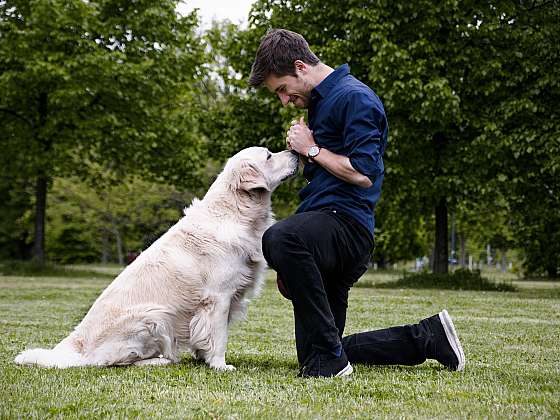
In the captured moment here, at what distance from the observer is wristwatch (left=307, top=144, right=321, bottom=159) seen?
482 centimetres

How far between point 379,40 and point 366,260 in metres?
13.8

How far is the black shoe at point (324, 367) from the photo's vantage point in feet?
15.5

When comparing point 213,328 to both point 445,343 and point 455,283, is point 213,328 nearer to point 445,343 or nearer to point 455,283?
point 445,343

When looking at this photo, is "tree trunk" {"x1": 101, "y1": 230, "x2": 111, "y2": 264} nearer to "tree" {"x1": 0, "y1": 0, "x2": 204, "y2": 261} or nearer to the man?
"tree" {"x1": 0, "y1": 0, "x2": 204, "y2": 261}

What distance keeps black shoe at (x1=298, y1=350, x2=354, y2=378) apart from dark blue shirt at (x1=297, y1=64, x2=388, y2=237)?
35.5 inches

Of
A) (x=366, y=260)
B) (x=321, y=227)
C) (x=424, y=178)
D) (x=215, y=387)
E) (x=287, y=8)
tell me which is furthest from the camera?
(x=287, y=8)

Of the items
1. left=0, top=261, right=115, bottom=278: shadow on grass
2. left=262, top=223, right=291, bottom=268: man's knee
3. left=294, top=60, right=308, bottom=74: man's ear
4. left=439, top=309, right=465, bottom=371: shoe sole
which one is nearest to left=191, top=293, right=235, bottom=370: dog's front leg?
left=262, top=223, right=291, bottom=268: man's knee

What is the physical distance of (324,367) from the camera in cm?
473

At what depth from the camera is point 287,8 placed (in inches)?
818

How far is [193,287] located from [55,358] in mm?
1093

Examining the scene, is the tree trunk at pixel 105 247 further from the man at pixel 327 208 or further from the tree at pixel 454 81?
the man at pixel 327 208

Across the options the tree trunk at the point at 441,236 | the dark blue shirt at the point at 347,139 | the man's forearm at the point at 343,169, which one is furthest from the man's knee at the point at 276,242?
the tree trunk at the point at 441,236

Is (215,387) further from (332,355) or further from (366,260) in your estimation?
(366,260)

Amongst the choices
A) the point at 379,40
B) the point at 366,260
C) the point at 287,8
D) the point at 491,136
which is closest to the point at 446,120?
the point at 491,136
